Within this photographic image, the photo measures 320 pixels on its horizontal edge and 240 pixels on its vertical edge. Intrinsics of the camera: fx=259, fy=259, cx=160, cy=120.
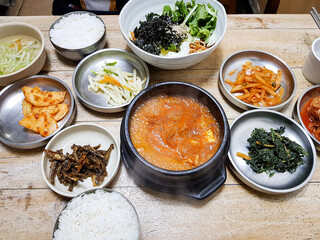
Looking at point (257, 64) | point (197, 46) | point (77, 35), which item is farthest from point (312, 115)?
point (77, 35)

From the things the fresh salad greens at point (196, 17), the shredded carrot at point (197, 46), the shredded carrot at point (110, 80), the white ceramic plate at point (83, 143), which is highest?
the fresh salad greens at point (196, 17)

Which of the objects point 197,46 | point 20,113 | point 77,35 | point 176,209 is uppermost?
point 197,46

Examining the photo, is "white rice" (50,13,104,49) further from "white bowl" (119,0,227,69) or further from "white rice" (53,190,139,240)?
"white rice" (53,190,139,240)

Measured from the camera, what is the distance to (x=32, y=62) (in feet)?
6.66

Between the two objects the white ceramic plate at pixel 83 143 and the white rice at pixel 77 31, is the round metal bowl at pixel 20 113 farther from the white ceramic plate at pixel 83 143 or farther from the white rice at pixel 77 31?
the white rice at pixel 77 31

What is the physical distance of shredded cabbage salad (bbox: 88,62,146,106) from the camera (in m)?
2.02

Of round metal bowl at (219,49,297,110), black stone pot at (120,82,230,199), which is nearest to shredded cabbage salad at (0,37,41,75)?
A: black stone pot at (120,82,230,199)

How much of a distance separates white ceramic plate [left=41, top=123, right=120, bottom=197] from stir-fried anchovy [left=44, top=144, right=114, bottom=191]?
35 millimetres

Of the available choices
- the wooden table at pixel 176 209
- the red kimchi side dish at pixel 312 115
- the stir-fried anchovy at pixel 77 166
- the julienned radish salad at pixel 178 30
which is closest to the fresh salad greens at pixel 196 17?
the julienned radish salad at pixel 178 30

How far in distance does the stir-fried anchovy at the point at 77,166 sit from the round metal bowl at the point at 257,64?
108 centimetres

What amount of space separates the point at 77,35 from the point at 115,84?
2.01 ft

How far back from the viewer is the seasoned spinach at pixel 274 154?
5.55 ft

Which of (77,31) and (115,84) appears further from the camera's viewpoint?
(77,31)

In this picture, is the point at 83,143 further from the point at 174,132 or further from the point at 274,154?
the point at 274,154
